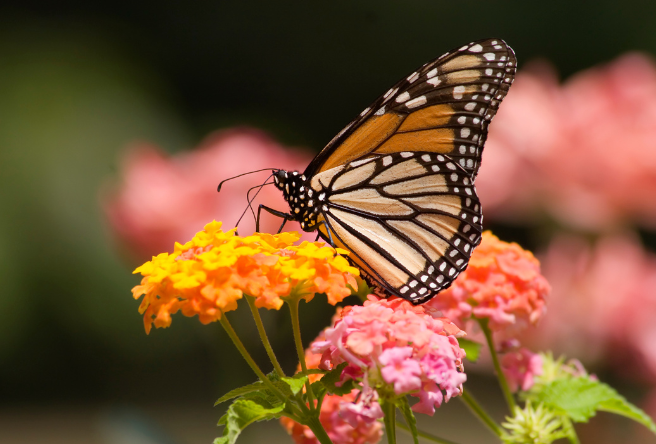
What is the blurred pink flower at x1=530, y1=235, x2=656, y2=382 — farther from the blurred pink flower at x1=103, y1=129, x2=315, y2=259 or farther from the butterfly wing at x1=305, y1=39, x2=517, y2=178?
the blurred pink flower at x1=103, y1=129, x2=315, y2=259

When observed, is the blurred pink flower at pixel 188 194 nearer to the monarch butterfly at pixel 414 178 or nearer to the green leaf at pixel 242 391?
the monarch butterfly at pixel 414 178

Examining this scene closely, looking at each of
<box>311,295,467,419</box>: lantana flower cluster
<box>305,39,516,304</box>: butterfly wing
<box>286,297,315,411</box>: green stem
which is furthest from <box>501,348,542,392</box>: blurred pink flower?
<box>286,297,315,411</box>: green stem

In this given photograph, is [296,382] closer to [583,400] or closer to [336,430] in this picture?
[336,430]

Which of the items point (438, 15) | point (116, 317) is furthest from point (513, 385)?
point (438, 15)

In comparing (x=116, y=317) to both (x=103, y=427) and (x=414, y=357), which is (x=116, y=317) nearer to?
(x=103, y=427)

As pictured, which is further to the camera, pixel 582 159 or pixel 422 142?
pixel 582 159

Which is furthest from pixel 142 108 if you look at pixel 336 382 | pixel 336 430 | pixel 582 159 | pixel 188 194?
pixel 336 382
